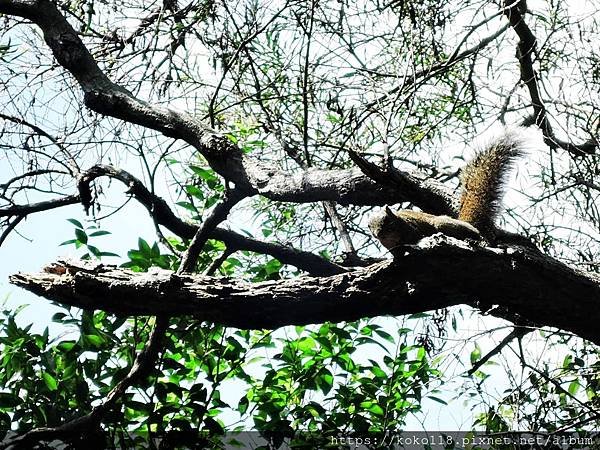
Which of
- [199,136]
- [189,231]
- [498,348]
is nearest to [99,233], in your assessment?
[189,231]

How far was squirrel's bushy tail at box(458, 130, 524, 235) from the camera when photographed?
9.58 ft

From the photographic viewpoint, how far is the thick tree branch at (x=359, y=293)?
8.18 feet

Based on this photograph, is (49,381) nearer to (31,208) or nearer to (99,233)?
(99,233)

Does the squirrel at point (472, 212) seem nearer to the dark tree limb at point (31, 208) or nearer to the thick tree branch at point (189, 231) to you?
the thick tree branch at point (189, 231)

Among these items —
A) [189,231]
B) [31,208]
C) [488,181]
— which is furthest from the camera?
[31,208]

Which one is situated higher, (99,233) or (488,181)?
(488,181)

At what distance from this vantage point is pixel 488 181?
9.83 ft

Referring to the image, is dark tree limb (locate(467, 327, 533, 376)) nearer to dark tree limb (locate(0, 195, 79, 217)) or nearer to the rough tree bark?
the rough tree bark

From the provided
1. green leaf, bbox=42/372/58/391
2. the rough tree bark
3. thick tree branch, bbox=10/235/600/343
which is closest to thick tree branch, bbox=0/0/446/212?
the rough tree bark

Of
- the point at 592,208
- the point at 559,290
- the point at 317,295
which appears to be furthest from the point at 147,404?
the point at 592,208

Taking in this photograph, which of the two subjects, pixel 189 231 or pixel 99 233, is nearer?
pixel 99 233

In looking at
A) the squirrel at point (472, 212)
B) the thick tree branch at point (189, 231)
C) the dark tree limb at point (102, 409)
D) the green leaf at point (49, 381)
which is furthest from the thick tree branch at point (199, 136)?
the green leaf at point (49, 381)

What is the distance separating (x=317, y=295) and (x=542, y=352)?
135 cm

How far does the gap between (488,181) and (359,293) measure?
79 cm
